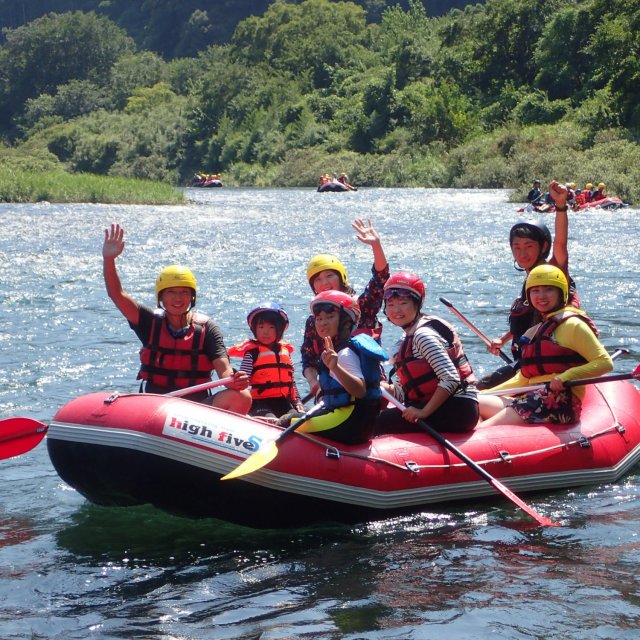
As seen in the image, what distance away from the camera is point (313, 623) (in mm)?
4250

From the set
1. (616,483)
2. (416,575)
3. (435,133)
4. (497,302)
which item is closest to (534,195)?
(497,302)

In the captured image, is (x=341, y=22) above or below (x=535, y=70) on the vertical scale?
above

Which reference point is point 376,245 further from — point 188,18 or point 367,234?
point 188,18

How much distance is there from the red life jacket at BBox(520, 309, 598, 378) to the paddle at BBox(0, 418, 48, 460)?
2718 mm

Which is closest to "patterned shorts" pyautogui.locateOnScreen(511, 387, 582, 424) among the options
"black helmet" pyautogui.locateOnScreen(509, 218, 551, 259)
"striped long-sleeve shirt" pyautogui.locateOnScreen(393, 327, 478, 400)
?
"striped long-sleeve shirt" pyautogui.locateOnScreen(393, 327, 478, 400)

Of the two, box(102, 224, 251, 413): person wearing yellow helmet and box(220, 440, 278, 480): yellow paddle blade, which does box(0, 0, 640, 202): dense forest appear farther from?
box(220, 440, 278, 480): yellow paddle blade

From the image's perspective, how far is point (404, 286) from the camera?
5.58 metres

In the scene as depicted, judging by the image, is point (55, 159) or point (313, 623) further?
point (55, 159)

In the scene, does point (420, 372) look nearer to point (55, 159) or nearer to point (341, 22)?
point (55, 159)

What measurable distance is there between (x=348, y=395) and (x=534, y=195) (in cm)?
1833

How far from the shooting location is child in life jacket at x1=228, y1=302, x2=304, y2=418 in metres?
6.05

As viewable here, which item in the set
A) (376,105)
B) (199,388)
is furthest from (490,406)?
(376,105)

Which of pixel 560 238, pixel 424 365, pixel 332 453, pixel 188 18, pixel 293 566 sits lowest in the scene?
pixel 293 566

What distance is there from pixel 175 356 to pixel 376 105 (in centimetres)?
4431
